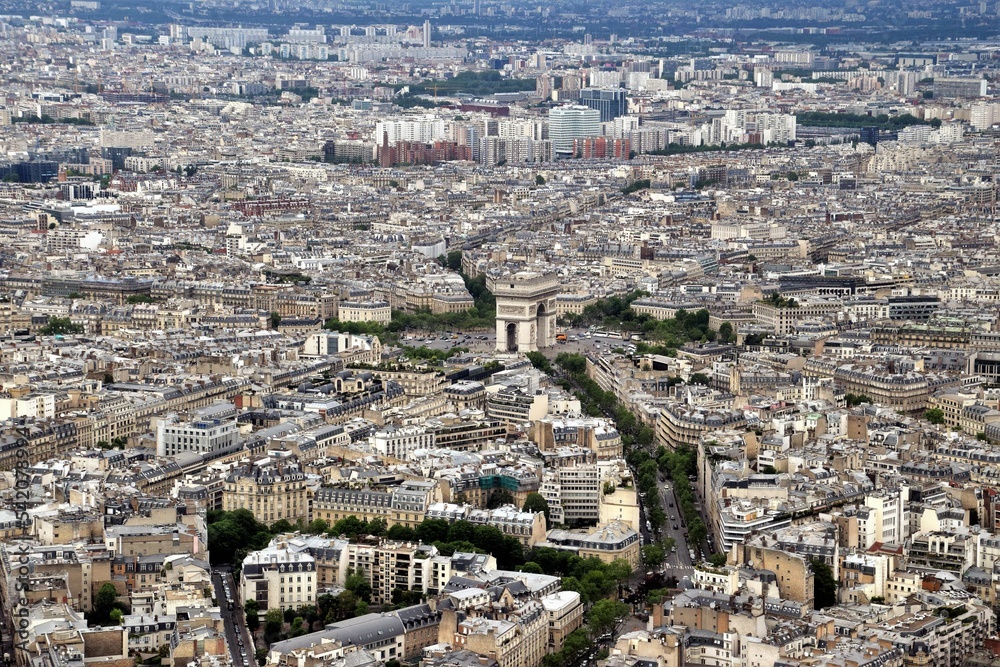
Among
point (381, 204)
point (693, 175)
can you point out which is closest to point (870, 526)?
point (381, 204)

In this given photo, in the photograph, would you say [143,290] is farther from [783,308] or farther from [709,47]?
[709,47]

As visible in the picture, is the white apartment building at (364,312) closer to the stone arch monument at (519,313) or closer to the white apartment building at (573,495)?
the stone arch monument at (519,313)

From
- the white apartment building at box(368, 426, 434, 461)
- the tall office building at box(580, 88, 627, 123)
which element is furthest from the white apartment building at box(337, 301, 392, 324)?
the tall office building at box(580, 88, 627, 123)

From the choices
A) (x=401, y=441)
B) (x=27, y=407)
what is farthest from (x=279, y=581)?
(x=27, y=407)

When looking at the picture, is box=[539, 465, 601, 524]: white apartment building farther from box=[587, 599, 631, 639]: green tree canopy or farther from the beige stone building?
box=[587, 599, 631, 639]: green tree canopy

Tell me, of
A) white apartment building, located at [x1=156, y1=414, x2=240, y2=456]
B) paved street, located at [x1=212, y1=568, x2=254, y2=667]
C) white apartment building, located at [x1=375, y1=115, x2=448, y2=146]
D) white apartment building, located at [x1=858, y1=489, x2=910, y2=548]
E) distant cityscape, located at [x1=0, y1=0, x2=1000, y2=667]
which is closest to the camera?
paved street, located at [x1=212, y1=568, x2=254, y2=667]

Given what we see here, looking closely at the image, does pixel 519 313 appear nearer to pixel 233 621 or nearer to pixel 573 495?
pixel 573 495
